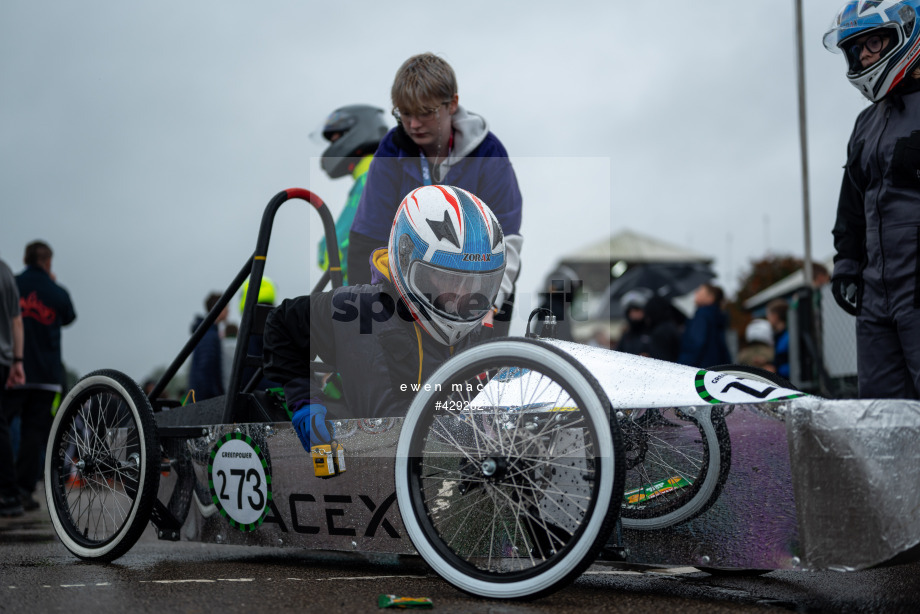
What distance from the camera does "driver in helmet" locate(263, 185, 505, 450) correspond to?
10.3ft

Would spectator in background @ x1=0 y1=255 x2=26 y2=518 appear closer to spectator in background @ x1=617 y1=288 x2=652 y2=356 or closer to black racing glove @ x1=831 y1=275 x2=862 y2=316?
black racing glove @ x1=831 y1=275 x2=862 y2=316

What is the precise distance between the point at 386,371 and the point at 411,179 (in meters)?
1.22

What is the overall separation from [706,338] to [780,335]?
1220 mm

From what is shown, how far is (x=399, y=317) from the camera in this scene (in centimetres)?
339

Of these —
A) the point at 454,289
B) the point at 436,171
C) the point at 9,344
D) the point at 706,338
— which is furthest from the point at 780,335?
the point at 454,289

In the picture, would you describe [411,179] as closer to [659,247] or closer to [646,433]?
[646,433]

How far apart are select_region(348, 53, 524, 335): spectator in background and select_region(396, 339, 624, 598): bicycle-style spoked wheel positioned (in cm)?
132

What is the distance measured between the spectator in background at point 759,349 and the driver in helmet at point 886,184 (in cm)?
453

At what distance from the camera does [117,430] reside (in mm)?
3992

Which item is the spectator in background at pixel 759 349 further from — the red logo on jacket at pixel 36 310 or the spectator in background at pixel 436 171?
the red logo on jacket at pixel 36 310

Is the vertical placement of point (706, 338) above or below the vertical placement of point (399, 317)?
above

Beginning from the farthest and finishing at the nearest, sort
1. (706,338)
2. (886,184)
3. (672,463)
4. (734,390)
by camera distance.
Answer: (706,338) → (886,184) → (672,463) → (734,390)

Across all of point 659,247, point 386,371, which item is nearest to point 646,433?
point 386,371

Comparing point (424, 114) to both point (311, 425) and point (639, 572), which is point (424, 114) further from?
point (639, 572)
